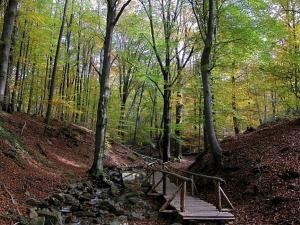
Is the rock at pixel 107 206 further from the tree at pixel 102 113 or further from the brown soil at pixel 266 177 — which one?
the tree at pixel 102 113

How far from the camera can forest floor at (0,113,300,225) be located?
28.3 ft

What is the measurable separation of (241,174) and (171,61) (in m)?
18.4

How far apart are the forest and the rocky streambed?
1438mm

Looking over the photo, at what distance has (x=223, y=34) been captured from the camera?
16859 mm

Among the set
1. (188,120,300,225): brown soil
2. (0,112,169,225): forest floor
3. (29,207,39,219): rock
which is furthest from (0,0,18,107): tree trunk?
(188,120,300,225): brown soil

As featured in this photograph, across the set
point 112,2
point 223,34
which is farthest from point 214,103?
point 112,2

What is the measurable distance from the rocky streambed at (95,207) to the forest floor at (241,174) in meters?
0.38

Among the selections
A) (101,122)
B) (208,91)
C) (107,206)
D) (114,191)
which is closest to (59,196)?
(107,206)

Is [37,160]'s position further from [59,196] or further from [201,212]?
[201,212]

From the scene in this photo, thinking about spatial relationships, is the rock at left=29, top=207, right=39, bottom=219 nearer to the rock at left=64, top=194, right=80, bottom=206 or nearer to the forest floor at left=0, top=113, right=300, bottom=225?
the forest floor at left=0, top=113, right=300, bottom=225

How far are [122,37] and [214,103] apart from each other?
60.4 ft

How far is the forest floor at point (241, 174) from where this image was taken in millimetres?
8617

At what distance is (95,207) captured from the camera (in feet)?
36.3

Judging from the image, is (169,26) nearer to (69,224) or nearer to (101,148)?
(101,148)
